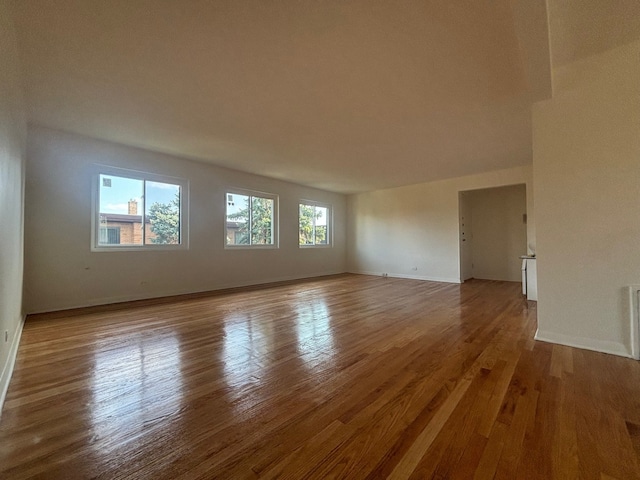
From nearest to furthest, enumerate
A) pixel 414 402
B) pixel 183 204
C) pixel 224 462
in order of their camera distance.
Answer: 1. pixel 224 462
2. pixel 414 402
3. pixel 183 204

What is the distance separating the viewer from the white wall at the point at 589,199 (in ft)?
7.60

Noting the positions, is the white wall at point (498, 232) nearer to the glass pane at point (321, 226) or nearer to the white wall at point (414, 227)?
the white wall at point (414, 227)

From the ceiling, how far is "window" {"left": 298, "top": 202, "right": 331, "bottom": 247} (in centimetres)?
374

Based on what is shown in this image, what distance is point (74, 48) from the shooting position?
2.19 meters

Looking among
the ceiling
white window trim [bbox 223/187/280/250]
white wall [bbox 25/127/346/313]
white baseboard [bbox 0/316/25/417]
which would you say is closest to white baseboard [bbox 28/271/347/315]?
white wall [bbox 25/127/346/313]

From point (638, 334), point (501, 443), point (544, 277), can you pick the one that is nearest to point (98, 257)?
point (501, 443)

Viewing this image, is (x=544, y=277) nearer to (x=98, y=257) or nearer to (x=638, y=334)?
(x=638, y=334)

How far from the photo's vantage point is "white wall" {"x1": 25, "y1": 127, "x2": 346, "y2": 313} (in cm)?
381

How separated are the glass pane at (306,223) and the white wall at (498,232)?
4.14 meters

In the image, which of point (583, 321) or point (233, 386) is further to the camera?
point (583, 321)

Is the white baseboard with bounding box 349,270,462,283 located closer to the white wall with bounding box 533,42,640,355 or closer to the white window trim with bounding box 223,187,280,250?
the white window trim with bounding box 223,187,280,250

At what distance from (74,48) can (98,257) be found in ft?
10.3

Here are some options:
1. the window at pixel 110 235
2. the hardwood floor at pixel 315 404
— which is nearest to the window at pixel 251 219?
the window at pixel 110 235

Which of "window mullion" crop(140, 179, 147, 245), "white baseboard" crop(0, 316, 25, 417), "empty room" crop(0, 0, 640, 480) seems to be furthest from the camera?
"window mullion" crop(140, 179, 147, 245)
